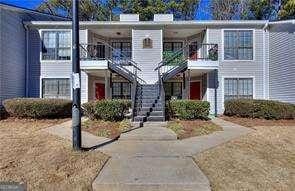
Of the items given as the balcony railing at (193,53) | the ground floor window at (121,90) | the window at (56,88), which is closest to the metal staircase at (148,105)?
the balcony railing at (193,53)

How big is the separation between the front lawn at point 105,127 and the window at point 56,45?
7.61 meters

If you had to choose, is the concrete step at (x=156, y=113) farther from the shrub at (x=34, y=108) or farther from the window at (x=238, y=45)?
the window at (x=238, y=45)

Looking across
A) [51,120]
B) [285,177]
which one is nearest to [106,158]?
[285,177]

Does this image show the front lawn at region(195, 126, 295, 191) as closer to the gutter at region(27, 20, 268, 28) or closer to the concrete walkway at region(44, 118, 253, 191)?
the concrete walkway at region(44, 118, 253, 191)

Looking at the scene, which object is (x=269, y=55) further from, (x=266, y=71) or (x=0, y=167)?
(x=0, y=167)

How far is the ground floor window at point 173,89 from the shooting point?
2467cm

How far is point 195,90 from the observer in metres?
24.3

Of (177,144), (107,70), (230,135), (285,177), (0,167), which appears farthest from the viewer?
(107,70)

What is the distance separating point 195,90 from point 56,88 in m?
8.94

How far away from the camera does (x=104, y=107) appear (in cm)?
1599

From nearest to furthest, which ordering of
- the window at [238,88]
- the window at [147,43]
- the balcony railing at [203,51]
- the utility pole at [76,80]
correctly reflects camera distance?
the utility pole at [76,80], the balcony railing at [203,51], the window at [238,88], the window at [147,43]

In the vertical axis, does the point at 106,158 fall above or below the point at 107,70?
below

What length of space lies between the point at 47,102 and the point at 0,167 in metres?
8.28

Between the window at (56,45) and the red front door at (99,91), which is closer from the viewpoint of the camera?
the window at (56,45)
